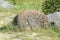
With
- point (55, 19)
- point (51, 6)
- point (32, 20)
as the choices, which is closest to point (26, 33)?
point (32, 20)

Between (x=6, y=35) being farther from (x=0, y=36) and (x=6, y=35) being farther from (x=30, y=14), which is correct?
(x=30, y=14)

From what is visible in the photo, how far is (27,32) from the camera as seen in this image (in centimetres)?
755

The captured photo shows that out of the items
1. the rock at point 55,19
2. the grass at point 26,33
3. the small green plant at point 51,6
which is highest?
the small green plant at point 51,6

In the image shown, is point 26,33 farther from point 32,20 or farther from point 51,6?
point 51,6

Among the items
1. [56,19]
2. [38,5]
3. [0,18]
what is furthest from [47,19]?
[38,5]

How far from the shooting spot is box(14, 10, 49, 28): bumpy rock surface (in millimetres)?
7945

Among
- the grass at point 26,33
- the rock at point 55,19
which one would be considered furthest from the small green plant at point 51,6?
the grass at point 26,33

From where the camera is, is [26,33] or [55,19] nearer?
[26,33]

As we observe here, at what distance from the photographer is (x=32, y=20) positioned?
26.3 ft

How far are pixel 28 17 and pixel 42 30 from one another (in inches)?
26.9

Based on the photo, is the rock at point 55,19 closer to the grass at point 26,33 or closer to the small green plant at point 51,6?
the grass at point 26,33

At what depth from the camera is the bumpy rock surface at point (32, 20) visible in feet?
26.1

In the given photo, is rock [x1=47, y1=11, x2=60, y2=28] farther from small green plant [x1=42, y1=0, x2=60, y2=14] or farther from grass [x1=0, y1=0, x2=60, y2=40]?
small green plant [x1=42, y1=0, x2=60, y2=14]

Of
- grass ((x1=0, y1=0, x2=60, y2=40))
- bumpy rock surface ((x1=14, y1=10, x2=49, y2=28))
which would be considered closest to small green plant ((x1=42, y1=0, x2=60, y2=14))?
bumpy rock surface ((x1=14, y1=10, x2=49, y2=28))
